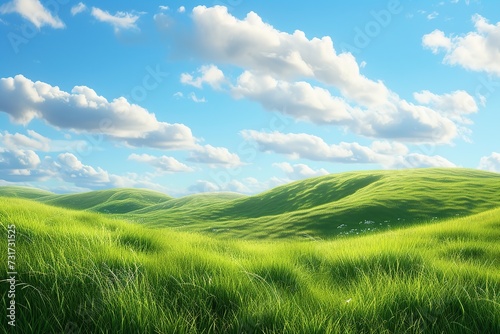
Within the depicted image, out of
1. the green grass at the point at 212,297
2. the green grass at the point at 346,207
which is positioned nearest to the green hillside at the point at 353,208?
the green grass at the point at 346,207

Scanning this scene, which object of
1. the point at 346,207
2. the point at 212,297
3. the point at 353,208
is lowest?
the point at 353,208

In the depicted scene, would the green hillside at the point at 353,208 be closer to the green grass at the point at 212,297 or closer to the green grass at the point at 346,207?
the green grass at the point at 346,207

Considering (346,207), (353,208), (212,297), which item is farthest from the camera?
(346,207)

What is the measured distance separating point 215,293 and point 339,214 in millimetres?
63962

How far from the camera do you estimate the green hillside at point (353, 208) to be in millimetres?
60656

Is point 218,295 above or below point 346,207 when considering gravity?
above

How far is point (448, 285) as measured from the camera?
5.39 m

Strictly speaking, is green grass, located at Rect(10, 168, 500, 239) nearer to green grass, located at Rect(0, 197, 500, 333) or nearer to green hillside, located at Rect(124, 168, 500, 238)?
green hillside, located at Rect(124, 168, 500, 238)

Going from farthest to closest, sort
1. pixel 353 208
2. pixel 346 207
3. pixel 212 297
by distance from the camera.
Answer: pixel 346 207, pixel 353 208, pixel 212 297

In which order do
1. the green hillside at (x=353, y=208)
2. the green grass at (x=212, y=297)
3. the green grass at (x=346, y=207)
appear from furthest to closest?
the green hillside at (x=353, y=208) < the green grass at (x=346, y=207) < the green grass at (x=212, y=297)

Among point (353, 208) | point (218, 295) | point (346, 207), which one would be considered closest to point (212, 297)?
point (218, 295)

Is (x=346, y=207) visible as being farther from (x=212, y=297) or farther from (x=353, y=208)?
(x=212, y=297)

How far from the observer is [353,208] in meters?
69.4

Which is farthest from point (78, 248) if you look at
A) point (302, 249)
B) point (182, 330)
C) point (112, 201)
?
point (112, 201)
